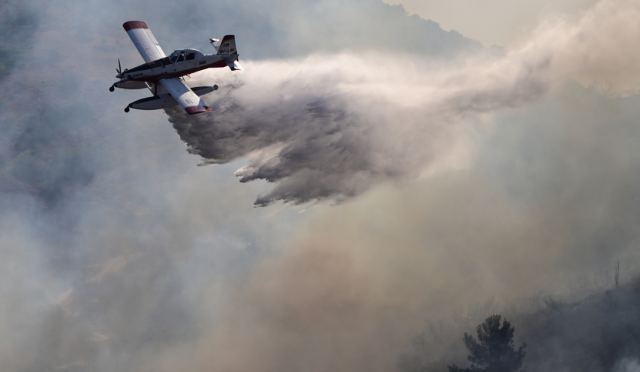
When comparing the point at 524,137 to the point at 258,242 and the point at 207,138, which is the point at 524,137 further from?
the point at 207,138

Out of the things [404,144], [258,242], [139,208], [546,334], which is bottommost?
[546,334]

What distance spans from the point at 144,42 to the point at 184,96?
28.0 ft

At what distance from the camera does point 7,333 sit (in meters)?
91.9

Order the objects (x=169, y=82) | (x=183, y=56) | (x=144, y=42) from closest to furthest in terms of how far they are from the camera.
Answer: (x=169, y=82) < (x=183, y=56) < (x=144, y=42)

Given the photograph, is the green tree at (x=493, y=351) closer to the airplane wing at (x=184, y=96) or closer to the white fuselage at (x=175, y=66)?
the white fuselage at (x=175, y=66)

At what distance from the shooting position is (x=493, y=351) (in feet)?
263

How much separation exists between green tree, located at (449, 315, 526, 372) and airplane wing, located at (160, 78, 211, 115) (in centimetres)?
3607

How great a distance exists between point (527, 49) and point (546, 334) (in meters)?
32.2

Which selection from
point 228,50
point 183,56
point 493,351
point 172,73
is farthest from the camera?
point 493,351

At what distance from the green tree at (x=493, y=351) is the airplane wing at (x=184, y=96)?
1420 inches

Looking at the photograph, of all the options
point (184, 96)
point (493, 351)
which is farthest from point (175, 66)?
point (493, 351)

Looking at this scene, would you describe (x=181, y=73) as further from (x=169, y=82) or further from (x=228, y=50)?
(x=228, y=50)

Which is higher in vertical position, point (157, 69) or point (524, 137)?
point (524, 137)

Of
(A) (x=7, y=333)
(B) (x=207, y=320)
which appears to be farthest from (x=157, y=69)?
(A) (x=7, y=333)
